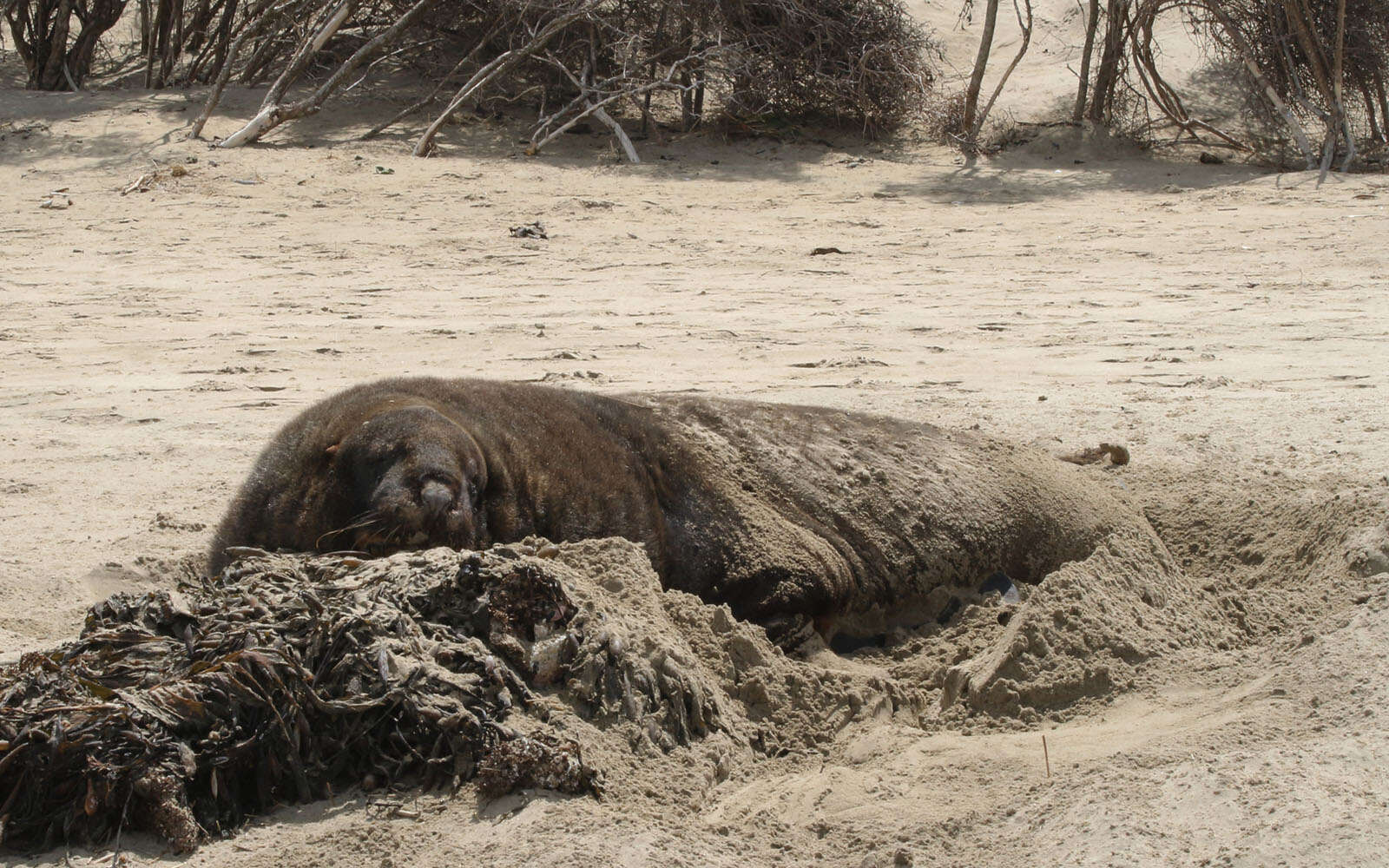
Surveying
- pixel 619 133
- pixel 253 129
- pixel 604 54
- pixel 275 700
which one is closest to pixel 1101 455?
pixel 275 700

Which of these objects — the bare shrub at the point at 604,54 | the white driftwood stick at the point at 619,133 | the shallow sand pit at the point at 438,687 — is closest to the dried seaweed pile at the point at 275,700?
the shallow sand pit at the point at 438,687

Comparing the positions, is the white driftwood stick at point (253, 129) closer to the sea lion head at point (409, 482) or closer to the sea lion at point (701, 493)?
the sea lion at point (701, 493)

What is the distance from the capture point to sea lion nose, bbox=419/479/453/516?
3.85 m

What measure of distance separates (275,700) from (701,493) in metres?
1.87

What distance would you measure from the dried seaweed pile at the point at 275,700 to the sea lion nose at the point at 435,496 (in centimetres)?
37

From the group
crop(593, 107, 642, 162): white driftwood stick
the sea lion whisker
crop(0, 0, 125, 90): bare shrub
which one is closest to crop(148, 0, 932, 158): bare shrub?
crop(593, 107, 642, 162): white driftwood stick

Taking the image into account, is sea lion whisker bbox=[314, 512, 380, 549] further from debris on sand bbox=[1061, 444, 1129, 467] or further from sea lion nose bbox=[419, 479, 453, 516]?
debris on sand bbox=[1061, 444, 1129, 467]

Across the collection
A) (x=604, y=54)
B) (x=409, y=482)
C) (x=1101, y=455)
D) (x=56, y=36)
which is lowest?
(x=1101, y=455)

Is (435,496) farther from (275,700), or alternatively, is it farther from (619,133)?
(619,133)

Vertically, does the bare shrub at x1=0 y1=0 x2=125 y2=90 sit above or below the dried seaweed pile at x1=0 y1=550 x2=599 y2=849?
above

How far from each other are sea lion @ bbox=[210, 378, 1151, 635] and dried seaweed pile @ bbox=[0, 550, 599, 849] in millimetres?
566

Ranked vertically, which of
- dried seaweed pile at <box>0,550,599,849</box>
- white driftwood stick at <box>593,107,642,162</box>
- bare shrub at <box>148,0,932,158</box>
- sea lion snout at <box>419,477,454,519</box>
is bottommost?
dried seaweed pile at <box>0,550,599,849</box>

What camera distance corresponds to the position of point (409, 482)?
3891 mm

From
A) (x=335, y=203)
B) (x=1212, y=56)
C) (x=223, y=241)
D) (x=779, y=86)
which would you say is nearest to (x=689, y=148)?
(x=779, y=86)
